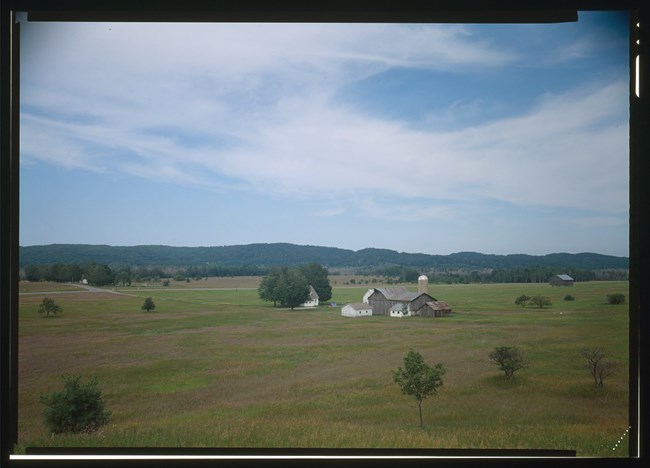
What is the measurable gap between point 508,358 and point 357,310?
37.1 inches

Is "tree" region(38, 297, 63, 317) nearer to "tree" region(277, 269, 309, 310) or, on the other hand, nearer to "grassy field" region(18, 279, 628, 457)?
"grassy field" region(18, 279, 628, 457)

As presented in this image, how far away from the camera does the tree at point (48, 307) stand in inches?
94.7

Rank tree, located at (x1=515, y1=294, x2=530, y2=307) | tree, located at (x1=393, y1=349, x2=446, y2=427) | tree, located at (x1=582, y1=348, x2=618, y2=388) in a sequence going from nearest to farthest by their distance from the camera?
tree, located at (x1=582, y1=348, x2=618, y2=388)
tree, located at (x1=393, y1=349, x2=446, y2=427)
tree, located at (x1=515, y1=294, x2=530, y2=307)

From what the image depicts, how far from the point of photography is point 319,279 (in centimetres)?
272

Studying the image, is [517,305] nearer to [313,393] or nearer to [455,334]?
[455,334]

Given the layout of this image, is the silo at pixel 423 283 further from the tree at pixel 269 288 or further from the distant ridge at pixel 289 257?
the tree at pixel 269 288

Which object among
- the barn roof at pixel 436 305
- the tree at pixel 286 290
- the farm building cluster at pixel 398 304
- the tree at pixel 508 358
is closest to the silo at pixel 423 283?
the farm building cluster at pixel 398 304

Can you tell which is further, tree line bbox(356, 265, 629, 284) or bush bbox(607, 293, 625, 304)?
tree line bbox(356, 265, 629, 284)

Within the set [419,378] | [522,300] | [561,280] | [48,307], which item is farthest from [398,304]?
[48,307]

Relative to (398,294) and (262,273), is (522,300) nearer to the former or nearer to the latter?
(398,294)

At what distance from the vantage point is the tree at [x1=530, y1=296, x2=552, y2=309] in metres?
2.69

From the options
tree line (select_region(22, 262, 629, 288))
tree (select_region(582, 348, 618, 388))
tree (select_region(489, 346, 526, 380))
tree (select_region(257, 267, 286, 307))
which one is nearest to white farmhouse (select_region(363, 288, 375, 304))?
tree line (select_region(22, 262, 629, 288))

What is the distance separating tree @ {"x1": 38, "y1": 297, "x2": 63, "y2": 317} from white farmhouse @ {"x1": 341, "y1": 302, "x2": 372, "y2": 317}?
166 centimetres

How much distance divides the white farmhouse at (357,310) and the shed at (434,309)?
0.32 metres
